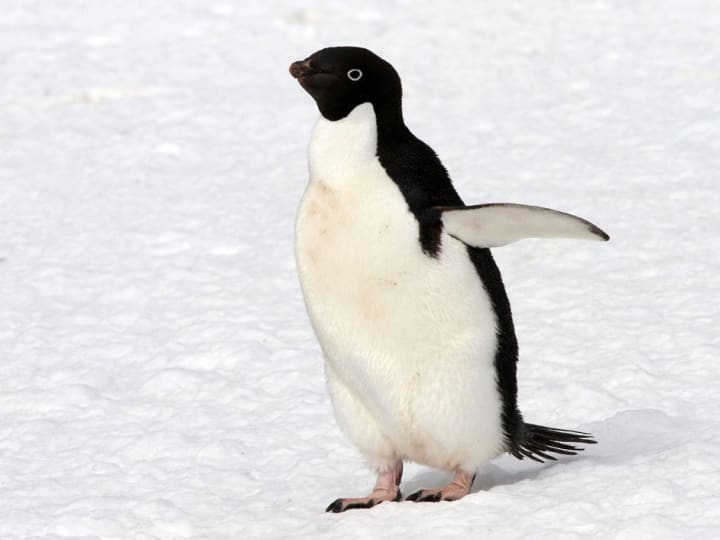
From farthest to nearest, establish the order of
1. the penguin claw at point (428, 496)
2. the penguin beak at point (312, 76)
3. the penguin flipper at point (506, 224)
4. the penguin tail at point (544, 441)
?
the penguin tail at point (544, 441)
the penguin claw at point (428, 496)
the penguin beak at point (312, 76)
the penguin flipper at point (506, 224)

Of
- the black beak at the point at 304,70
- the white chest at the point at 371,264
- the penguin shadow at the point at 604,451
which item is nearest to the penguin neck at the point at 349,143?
the white chest at the point at 371,264

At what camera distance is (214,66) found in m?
8.52

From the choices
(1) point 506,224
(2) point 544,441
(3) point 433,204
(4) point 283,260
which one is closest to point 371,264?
(3) point 433,204

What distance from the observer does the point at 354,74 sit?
320 cm

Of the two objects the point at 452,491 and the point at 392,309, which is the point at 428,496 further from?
the point at 392,309

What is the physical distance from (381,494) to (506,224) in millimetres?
796

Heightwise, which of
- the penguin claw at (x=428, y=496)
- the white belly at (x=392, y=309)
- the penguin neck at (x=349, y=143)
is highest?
the penguin neck at (x=349, y=143)

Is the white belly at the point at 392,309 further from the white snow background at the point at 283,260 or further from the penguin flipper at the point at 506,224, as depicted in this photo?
the white snow background at the point at 283,260

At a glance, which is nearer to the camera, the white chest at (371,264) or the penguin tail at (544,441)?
the white chest at (371,264)

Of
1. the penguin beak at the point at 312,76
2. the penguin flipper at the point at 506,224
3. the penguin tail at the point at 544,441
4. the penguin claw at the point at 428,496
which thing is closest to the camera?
the penguin flipper at the point at 506,224

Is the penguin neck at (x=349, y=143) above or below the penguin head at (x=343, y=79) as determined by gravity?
below

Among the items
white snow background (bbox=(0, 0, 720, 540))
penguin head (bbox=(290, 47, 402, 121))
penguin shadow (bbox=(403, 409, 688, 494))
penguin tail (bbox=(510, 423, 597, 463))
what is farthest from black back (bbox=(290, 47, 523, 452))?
white snow background (bbox=(0, 0, 720, 540))

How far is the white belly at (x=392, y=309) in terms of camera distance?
10.3 feet

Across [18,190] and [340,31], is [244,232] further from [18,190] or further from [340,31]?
[340,31]
